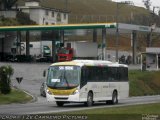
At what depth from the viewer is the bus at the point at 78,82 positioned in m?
33.5

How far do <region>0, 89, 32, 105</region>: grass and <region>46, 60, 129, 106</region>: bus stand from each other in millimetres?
6866

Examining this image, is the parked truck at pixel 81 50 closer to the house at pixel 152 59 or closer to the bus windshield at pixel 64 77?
the house at pixel 152 59

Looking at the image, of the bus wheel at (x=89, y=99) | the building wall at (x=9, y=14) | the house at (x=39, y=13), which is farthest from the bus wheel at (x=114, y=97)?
the house at (x=39, y=13)

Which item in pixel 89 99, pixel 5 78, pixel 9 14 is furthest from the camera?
pixel 9 14

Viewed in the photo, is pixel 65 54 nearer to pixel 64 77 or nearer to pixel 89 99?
pixel 89 99

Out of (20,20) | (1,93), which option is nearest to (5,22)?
(20,20)

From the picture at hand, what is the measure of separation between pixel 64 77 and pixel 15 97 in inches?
391

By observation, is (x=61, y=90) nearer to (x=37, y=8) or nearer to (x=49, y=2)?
(x=37, y=8)

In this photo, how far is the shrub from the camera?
141ft

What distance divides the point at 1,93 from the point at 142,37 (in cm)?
10136

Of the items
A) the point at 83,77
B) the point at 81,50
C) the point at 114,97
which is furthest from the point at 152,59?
the point at 83,77

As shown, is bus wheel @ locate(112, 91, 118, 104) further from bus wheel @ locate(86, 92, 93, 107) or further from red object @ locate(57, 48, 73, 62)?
red object @ locate(57, 48, 73, 62)

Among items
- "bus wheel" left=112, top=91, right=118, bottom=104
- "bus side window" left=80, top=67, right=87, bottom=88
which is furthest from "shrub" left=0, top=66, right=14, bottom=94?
"bus side window" left=80, top=67, right=87, bottom=88

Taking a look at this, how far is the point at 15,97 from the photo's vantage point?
42.8 meters
